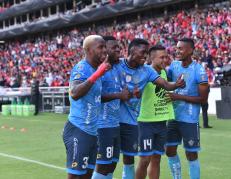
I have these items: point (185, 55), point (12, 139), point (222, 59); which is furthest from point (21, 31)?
point (185, 55)

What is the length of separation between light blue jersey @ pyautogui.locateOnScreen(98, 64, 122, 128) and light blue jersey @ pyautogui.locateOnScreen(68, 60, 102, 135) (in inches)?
31.3

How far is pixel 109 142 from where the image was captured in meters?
6.80

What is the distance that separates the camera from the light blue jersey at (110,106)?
685 cm

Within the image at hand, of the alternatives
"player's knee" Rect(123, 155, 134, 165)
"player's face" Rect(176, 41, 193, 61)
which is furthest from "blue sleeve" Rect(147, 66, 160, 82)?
"player's knee" Rect(123, 155, 134, 165)

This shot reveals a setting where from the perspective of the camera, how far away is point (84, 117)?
597 cm

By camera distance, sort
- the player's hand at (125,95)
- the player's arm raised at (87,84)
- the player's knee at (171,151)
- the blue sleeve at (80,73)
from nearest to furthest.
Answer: the player's arm raised at (87,84) < the blue sleeve at (80,73) < the player's hand at (125,95) < the player's knee at (171,151)

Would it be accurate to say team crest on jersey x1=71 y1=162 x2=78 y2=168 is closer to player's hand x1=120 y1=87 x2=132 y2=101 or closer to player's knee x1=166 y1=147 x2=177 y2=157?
player's hand x1=120 y1=87 x2=132 y2=101

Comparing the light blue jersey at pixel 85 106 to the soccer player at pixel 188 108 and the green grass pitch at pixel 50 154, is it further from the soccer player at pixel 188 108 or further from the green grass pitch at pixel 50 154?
the green grass pitch at pixel 50 154

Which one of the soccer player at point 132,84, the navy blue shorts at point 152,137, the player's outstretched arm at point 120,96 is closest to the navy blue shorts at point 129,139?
the soccer player at point 132,84

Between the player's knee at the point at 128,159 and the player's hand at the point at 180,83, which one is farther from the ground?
the player's hand at the point at 180,83

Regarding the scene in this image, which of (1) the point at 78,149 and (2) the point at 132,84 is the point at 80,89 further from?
(2) the point at 132,84

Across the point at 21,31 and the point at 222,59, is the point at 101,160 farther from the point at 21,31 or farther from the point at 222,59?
the point at 21,31

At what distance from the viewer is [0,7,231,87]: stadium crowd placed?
936 inches

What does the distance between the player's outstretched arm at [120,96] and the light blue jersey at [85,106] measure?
55 cm
